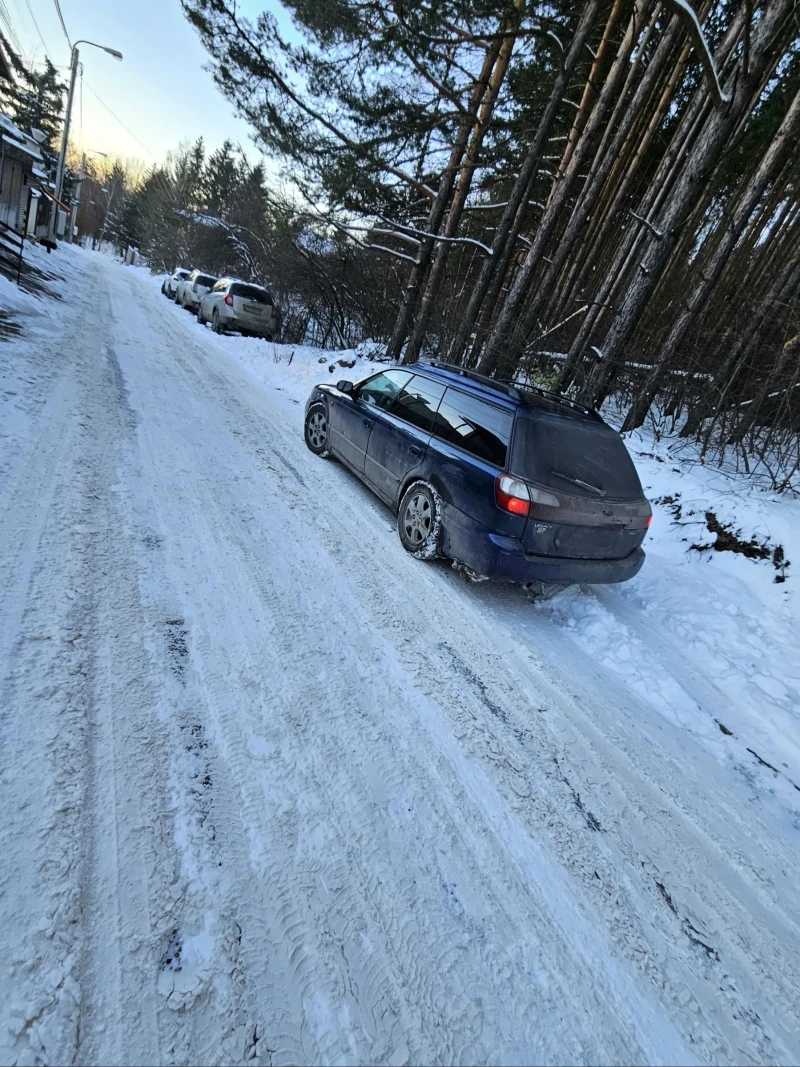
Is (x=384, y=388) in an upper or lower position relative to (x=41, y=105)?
lower

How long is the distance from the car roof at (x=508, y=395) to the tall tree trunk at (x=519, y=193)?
309 inches

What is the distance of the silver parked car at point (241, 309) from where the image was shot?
50.4 ft

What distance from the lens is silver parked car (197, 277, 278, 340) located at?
15.4 meters

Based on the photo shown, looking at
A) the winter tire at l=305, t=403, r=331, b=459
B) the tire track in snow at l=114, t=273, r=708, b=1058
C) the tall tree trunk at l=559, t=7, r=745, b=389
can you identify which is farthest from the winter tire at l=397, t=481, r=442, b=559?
the tall tree trunk at l=559, t=7, r=745, b=389

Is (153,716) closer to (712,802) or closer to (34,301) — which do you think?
(712,802)

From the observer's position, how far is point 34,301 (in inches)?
379

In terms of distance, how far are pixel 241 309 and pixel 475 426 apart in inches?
545

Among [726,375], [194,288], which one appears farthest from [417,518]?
[194,288]

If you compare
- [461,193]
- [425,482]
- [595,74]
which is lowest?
[425,482]

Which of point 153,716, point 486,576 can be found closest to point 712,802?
point 486,576

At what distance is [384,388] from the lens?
18.4 feet

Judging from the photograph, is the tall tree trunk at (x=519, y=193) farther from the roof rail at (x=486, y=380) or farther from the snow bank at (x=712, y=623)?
the roof rail at (x=486, y=380)

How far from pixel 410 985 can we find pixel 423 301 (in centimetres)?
1384

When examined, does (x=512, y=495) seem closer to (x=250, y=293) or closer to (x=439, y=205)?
(x=439, y=205)
